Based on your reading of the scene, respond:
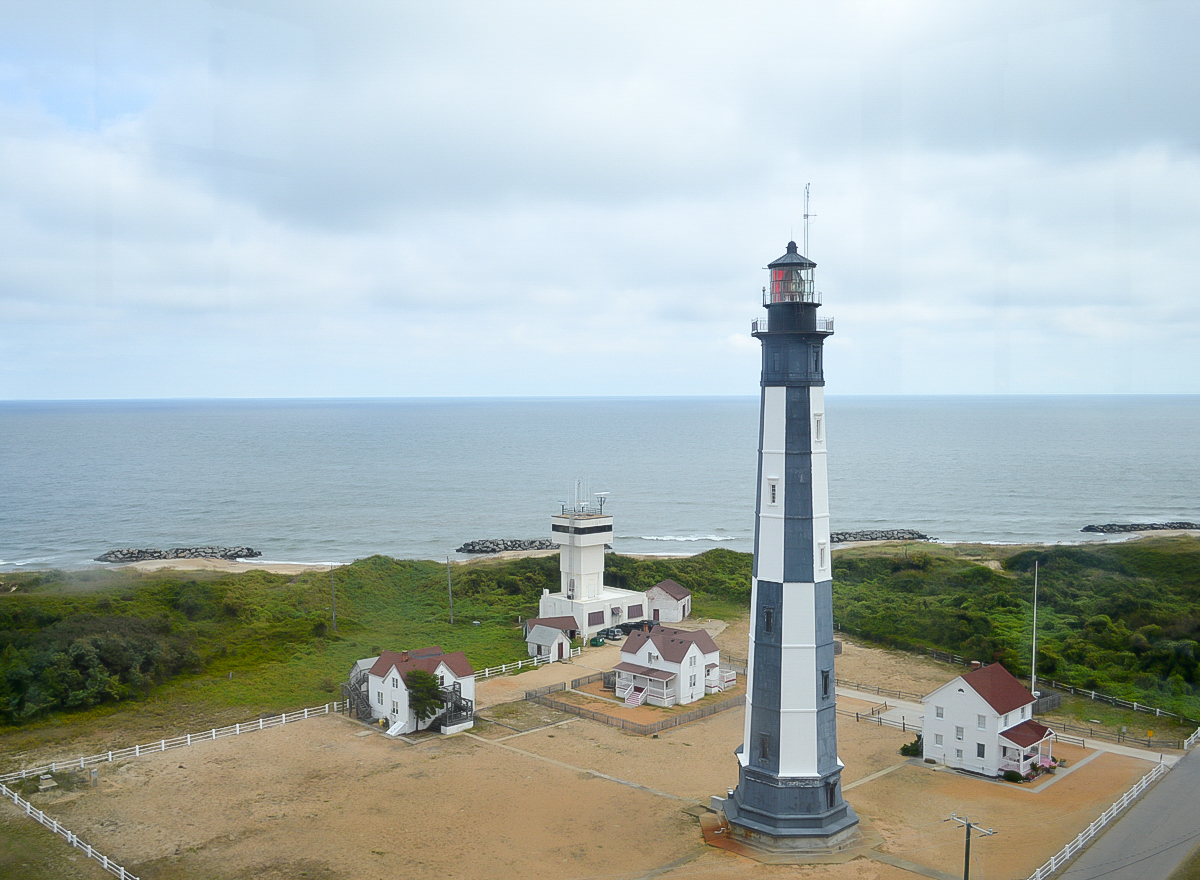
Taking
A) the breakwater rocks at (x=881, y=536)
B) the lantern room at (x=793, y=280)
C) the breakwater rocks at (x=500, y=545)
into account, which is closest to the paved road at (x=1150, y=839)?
the lantern room at (x=793, y=280)

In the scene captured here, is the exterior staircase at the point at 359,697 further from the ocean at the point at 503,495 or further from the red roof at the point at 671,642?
the ocean at the point at 503,495

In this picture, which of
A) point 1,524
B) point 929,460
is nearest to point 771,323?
point 1,524

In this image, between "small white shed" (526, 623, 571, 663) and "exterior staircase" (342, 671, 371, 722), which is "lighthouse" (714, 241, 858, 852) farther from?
"small white shed" (526, 623, 571, 663)

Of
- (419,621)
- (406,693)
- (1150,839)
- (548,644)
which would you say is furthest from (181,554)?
(1150,839)

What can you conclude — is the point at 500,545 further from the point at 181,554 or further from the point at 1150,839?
the point at 1150,839

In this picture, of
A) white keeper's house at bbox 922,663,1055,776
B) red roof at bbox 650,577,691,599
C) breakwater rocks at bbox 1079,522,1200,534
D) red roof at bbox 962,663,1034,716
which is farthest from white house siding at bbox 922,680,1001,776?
breakwater rocks at bbox 1079,522,1200,534

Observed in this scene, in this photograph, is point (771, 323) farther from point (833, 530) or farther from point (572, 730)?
point (833, 530)
